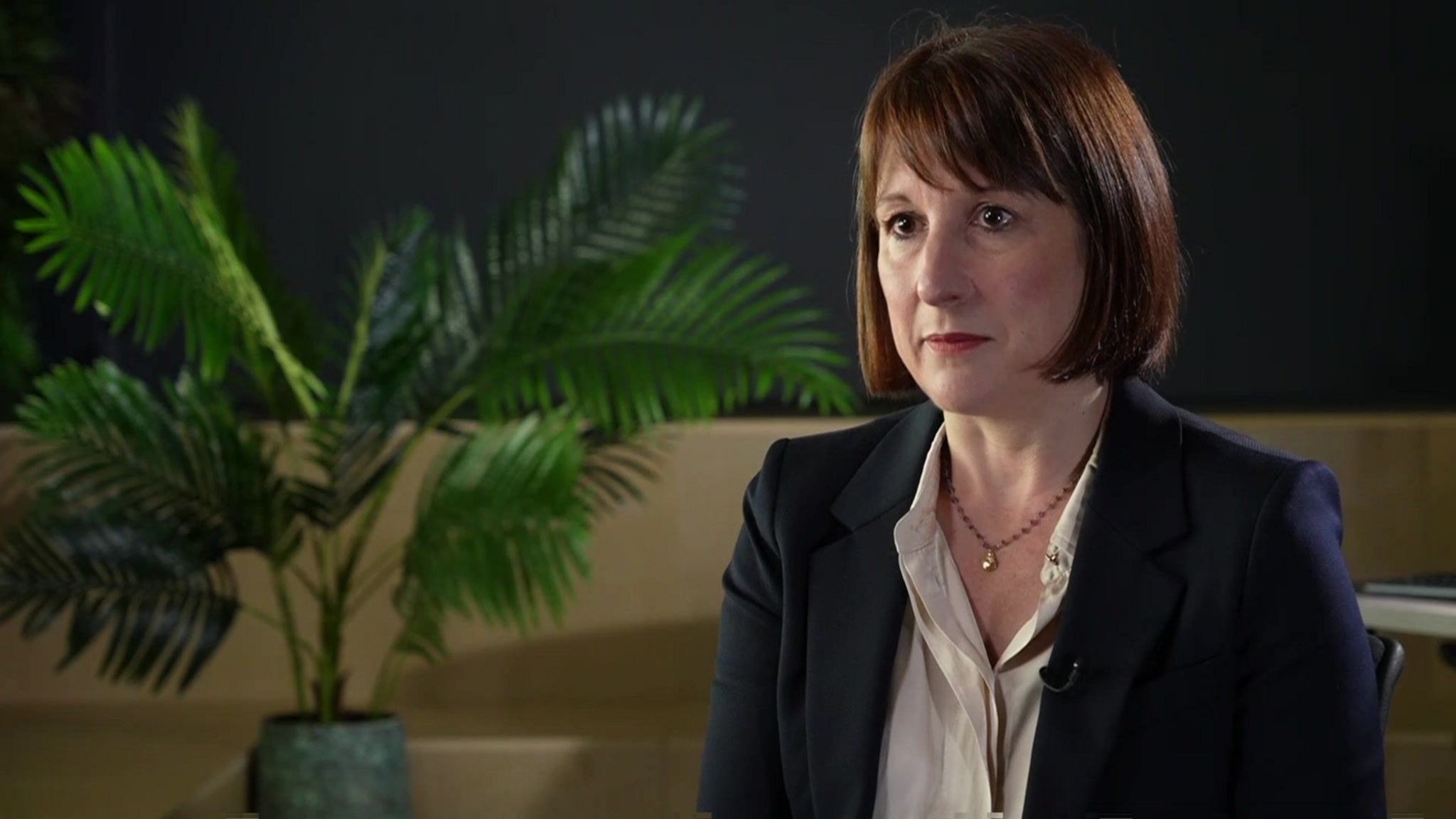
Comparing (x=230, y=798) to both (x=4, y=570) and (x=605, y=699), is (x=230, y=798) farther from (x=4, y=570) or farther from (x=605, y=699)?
(x=605, y=699)

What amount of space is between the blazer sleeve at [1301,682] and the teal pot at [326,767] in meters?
2.35

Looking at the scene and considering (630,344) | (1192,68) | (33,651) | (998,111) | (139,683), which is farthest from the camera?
(1192,68)

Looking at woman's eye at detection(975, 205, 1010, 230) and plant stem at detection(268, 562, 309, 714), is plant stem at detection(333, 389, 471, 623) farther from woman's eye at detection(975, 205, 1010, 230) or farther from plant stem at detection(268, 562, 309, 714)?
woman's eye at detection(975, 205, 1010, 230)

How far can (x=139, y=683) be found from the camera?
3270 millimetres

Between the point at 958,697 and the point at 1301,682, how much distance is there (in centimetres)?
25

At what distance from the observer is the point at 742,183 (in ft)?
14.5

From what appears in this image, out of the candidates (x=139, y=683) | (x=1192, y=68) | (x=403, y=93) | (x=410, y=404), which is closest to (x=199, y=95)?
(x=403, y=93)

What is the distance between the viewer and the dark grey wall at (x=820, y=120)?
14.0 ft

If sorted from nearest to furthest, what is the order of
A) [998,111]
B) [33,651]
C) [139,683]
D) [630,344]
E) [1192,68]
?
[998,111], [139,683], [630,344], [33,651], [1192,68]

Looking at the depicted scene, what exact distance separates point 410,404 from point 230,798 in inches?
33.4

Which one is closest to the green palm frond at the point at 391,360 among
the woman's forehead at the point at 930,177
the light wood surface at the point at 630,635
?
the light wood surface at the point at 630,635

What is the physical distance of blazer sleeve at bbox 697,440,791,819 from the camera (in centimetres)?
137

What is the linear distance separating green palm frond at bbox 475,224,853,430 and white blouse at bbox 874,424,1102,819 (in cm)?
207

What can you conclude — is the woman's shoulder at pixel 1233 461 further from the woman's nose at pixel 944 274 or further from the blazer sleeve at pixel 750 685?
the blazer sleeve at pixel 750 685
